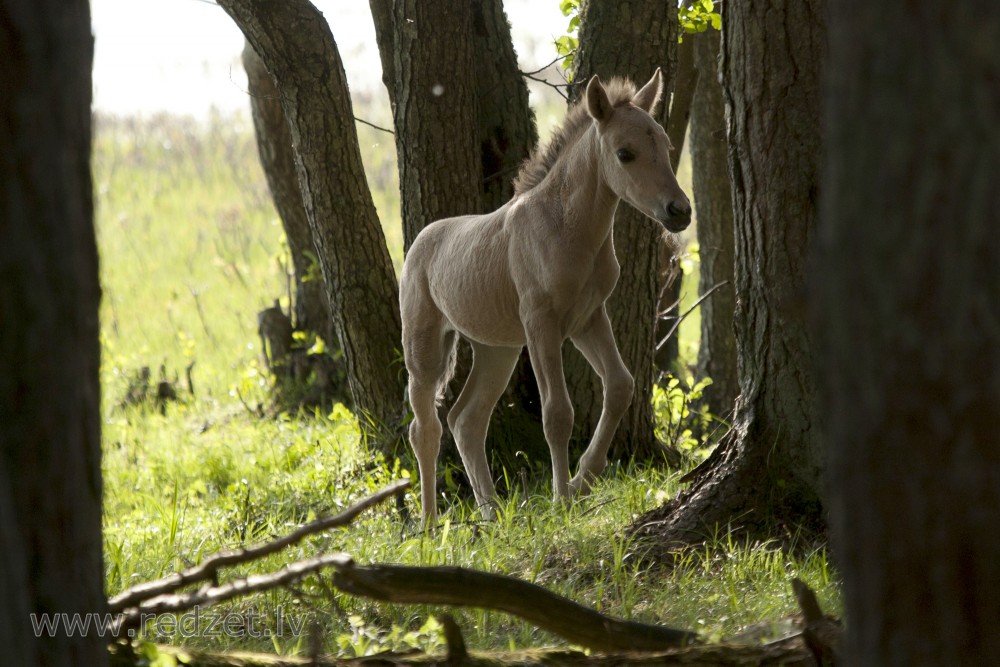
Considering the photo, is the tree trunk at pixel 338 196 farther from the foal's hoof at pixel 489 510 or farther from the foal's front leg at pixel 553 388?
the foal's front leg at pixel 553 388

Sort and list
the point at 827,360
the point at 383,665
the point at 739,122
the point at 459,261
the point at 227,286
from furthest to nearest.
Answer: the point at 227,286 < the point at 459,261 < the point at 739,122 < the point at 383,665 < the point at 827,360

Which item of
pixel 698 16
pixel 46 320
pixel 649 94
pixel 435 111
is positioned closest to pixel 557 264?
pixel 649 94

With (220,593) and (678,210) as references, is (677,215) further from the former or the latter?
(220,593)

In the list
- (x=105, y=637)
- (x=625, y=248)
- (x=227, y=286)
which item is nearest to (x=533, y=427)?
(x=625, y=248)

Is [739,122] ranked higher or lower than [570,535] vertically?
higher

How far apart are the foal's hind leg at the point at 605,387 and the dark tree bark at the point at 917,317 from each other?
12.7 ft

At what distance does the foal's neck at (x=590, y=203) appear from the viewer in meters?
5.90

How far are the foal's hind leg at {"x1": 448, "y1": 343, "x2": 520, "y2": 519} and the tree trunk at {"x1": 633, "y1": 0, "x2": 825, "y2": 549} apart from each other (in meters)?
1.93

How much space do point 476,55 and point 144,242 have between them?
14397 mm

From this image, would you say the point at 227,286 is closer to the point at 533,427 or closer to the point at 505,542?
the point at 533,427

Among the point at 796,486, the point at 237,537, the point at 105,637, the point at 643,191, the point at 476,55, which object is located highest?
the point at 476,55

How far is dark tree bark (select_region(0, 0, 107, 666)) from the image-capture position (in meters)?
2.17

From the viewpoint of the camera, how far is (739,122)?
4891 mm

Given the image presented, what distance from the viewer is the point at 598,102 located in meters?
5.75
